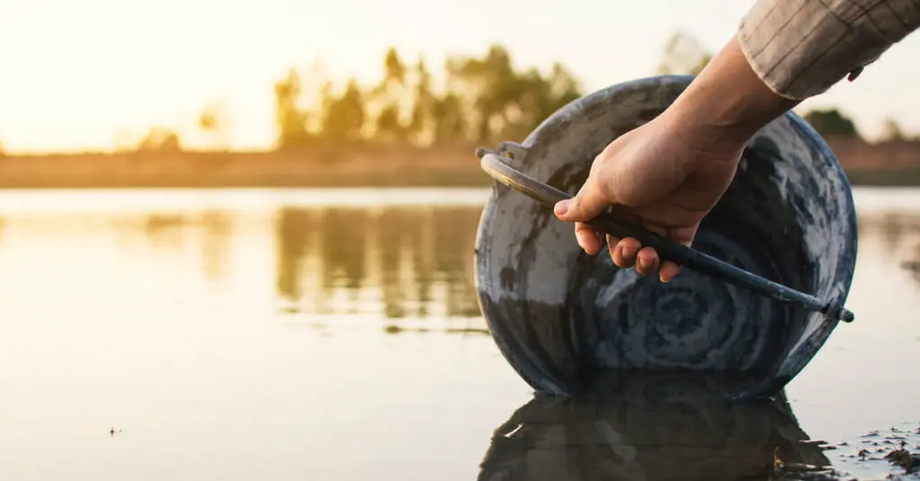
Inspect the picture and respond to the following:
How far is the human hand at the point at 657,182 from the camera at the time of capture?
1.97m

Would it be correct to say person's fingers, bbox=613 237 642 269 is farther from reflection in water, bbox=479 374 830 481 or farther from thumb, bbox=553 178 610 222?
reflection in water, bbox=479 374 830 481

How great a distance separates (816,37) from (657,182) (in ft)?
1.70

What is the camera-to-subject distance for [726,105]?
1812mm

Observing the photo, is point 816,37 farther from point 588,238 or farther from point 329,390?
point 329,390

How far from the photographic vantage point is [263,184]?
199 feet

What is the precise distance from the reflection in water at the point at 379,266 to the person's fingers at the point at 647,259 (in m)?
4.41

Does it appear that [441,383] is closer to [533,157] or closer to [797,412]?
[533,157]

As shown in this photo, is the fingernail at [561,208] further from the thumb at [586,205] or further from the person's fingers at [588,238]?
the person's fingers at [588,238]

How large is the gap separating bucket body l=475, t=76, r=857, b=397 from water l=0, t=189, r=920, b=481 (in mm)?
256

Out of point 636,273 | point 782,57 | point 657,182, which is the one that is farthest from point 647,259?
point 636,273

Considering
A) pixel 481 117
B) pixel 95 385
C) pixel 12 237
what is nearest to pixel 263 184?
pixel 481 117

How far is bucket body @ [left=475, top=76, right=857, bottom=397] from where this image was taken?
14.6 ft

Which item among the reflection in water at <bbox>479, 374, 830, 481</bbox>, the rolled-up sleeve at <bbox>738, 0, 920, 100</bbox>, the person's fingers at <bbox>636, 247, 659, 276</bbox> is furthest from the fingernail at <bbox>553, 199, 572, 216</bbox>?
the reflection in water at <bbox>479, 374, 830, 481</bbox>

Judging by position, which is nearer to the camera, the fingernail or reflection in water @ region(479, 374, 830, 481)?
the fingernail
